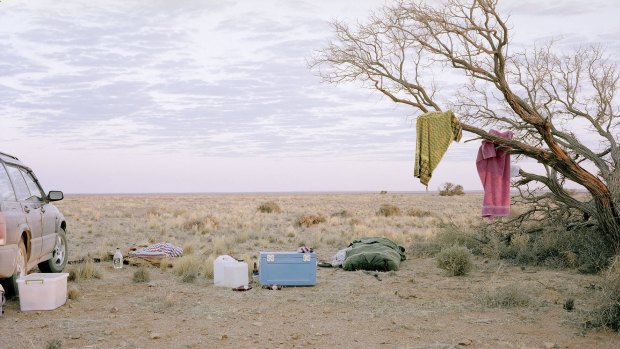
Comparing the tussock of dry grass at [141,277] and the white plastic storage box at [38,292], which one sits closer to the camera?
the white plastic storage box at [38,292]

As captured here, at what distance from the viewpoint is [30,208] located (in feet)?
30.6

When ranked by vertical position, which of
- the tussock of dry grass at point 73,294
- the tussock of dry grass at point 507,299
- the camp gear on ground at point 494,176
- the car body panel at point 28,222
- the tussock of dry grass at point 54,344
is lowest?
the tussock of dry grass at point 54,344

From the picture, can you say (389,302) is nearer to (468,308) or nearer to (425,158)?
(468,308)

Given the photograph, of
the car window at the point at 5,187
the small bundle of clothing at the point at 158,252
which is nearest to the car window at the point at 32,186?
the car window at the point at 5,187

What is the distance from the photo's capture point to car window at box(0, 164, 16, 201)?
28.1 feet

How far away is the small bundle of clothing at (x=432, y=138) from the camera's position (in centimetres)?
978

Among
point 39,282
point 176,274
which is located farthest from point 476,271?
point 39,282

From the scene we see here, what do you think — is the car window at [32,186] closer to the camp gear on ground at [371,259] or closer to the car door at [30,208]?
the car door at [30,208]

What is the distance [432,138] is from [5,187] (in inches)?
252

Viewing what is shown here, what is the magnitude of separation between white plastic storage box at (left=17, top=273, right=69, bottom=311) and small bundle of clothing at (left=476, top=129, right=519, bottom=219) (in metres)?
6.70

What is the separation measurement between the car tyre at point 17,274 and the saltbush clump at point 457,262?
7492 mm

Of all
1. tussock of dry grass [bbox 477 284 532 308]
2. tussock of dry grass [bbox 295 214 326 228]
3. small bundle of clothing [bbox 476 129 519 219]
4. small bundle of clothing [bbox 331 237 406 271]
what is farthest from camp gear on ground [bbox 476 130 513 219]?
tussock of dry grass [bbox 295 214 326 228]

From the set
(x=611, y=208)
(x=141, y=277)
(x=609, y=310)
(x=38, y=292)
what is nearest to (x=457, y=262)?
(x=611, y=208)

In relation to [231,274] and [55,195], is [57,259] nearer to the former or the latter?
[55,195]
